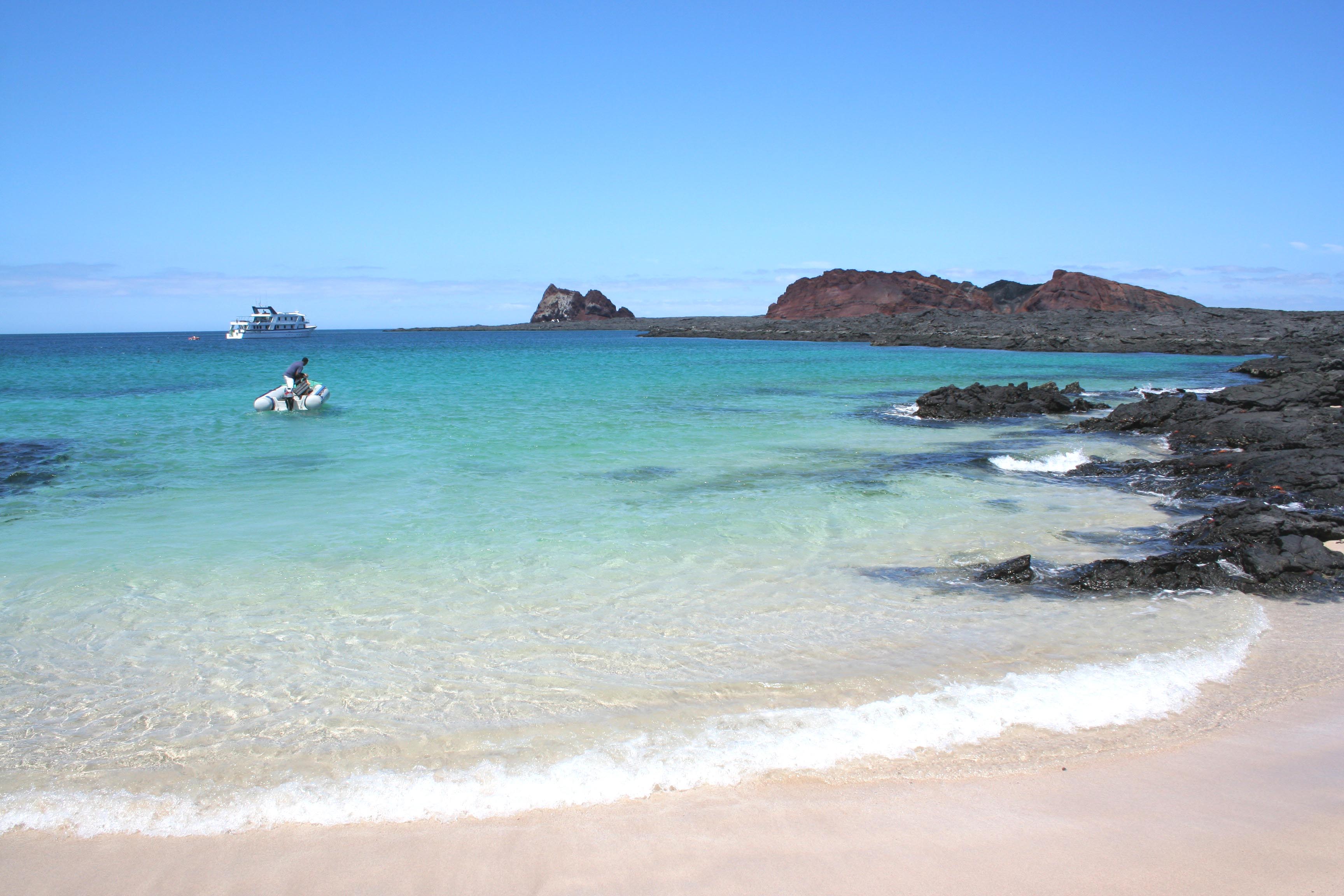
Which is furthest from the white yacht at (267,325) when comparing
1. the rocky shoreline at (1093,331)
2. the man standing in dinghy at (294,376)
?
the man standing in dinghy at (294,376)

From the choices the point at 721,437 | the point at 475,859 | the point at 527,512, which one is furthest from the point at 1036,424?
the point at 475,859

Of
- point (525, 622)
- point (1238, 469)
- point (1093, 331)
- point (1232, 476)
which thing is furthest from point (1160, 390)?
point (1093, 331)

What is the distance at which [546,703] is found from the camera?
4.53m

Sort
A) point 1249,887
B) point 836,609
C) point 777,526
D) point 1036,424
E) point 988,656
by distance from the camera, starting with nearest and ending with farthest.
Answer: point 1249,887
point 988,656
point 836,609
point 777,526
point 1036,424

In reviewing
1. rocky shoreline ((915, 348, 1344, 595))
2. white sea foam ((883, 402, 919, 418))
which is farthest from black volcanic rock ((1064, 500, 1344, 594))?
white sea foam ((883, 402, 919, 418))

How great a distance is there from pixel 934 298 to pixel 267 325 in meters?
74.4

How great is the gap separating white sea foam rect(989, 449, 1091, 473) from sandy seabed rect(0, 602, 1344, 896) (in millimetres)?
8061

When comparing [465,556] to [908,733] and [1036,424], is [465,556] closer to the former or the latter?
[908,733]

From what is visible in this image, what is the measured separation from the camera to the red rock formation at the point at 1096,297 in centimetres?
7825

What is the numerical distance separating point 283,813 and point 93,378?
34741mm

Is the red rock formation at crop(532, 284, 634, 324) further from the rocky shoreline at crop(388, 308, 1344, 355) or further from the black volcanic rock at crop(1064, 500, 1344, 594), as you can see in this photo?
the black volcanic rock at crop(1064, 500, 1344, 594)

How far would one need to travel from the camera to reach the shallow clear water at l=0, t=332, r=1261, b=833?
3.89 meters

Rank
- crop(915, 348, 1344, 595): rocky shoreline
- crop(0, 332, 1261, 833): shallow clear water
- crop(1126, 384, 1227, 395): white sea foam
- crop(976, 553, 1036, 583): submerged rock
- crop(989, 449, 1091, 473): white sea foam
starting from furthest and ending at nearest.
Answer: crop(1126, 384, 1227, 395): white sea foam, crop(989, 449, 1091, 473): white sea foam, crop(976, 553, 1036, 583): submerged rock, crop(915, 348, 1344, 595): rocky shoreline, crop(0, 332, 1261, 833): shallow clear water

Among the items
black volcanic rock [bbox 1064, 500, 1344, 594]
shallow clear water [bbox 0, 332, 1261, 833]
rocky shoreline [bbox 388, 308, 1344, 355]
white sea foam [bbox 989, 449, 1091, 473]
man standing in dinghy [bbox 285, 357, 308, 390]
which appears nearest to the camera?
shallow clear water [bbox 0, 332, 1261, 833]
